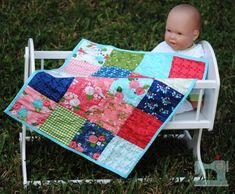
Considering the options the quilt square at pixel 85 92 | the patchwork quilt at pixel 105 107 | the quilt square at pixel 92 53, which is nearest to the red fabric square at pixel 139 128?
the patchwork quilt at pixel 105 107

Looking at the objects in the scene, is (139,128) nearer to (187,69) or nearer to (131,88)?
(131,88)

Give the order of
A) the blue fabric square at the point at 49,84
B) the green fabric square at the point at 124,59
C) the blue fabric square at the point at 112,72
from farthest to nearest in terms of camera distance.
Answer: the green fabric square at the point at 124,59
the blue fabric square at the point at 112,72
the blue fabric square at the point at 49,84

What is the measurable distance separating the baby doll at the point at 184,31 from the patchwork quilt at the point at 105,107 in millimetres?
142

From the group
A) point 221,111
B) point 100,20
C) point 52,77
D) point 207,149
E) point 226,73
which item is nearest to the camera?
point 52,77

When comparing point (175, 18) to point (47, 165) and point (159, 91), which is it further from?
point (47, 165)

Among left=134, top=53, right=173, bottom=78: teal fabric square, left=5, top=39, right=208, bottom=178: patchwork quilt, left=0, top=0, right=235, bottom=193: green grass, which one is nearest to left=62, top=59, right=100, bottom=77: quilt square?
left=5, top=39, right=208, bottom=178: patchwork quilt

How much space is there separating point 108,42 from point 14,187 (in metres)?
1.89

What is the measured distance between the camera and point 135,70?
337 centimetres

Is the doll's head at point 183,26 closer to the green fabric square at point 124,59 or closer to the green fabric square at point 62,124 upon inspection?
the green fabric square at point 124,59

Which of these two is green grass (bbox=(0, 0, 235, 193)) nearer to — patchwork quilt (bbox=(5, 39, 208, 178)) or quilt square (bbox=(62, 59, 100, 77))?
patchwork quilt (bbox=(5, 39, 208, 178))

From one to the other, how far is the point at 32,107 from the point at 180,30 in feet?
2.88

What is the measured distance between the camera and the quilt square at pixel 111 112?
3090 millimetres

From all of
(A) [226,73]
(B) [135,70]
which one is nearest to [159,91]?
(B) [135,70]

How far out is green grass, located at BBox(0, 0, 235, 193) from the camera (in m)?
3.38
